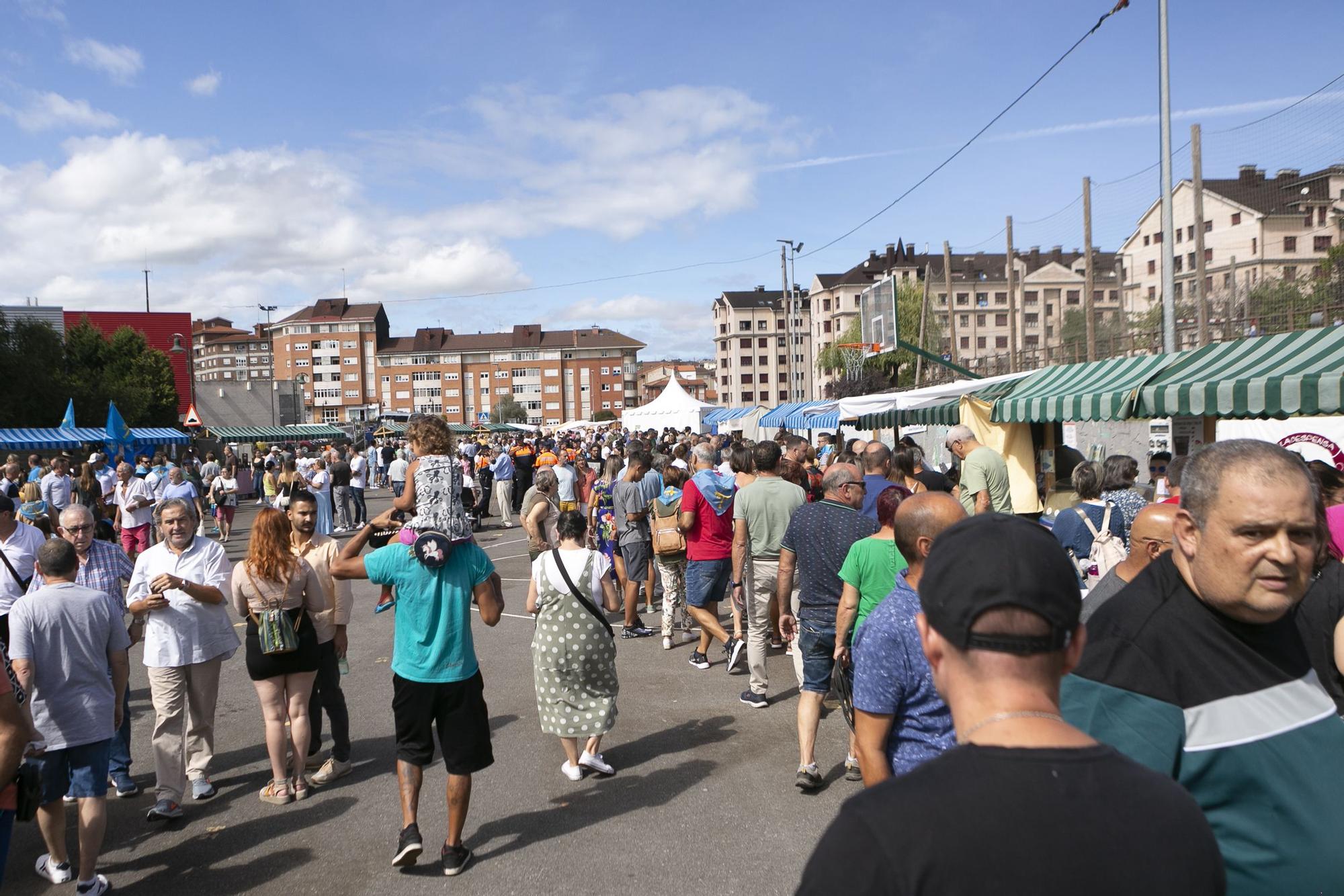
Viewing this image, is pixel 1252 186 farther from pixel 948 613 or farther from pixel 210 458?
pixel 948 613

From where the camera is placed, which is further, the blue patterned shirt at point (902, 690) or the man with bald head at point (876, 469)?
the man with bald head at point (876, 469)

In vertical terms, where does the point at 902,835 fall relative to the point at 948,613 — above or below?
below

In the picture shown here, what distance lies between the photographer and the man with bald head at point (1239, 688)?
1730mm

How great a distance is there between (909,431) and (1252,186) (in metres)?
54.3

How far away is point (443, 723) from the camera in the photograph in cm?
443

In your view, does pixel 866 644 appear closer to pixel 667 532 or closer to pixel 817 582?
pixel 817 582

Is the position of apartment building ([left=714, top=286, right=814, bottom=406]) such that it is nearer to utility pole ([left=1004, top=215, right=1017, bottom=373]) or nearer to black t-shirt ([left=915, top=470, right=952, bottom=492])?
utility pole ([left=1004, top=215, right=1017, bottom=373])

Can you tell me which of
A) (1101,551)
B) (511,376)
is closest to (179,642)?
(1101,551)

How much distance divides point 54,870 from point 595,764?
9.03ft

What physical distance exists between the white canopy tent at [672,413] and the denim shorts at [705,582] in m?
24.4

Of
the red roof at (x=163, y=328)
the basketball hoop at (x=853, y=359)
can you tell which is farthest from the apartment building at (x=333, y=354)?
the basketball hoop at (x=853, y=359)

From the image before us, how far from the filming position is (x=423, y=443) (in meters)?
4.72

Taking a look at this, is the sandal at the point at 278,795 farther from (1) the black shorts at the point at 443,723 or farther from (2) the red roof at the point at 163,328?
(2) the red roof at the point at 163,328

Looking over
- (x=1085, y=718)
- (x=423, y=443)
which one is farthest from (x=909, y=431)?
(x=1085, y=718)
